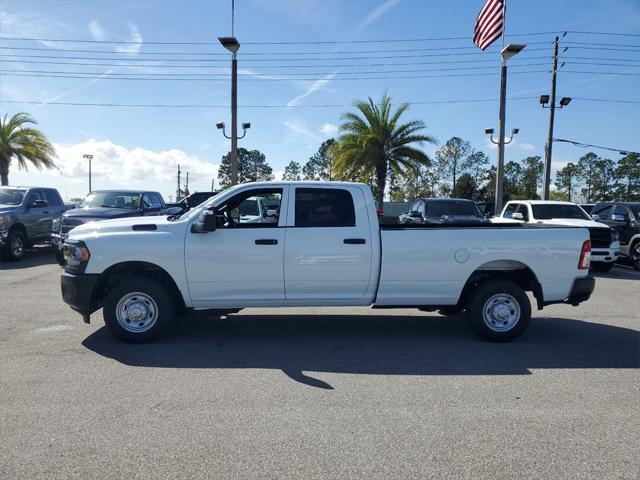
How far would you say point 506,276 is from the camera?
636cm

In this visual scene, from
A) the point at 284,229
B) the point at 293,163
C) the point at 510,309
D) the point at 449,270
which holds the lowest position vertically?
the point at 510,309

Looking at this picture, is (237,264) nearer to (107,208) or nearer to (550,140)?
(107,208)

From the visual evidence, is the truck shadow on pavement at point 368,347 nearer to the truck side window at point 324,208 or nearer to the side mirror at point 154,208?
the truck side window at point 324,208

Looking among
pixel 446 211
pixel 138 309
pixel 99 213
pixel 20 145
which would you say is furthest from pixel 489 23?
pixel 20 145

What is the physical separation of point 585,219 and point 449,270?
9.31 m

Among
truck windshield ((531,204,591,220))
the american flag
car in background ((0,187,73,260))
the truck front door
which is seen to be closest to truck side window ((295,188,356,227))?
the truck front door

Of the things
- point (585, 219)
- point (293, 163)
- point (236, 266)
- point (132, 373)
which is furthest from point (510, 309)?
point (293, 163)

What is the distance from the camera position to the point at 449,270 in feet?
19.8

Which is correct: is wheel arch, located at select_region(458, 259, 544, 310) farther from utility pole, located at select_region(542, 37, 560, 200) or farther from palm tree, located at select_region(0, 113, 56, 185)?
palm tree, located at select_region(0, 113, 56, 185)

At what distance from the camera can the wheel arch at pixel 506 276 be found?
6.15m

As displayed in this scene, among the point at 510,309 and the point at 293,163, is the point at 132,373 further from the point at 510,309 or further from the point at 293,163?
the point at 293,163

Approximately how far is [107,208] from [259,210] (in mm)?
8559

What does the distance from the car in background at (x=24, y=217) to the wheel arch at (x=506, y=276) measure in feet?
39.4

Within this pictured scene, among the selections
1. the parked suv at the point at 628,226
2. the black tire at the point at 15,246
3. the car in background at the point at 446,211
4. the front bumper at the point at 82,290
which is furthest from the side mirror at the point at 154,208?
the parked suv at the point at 628,226
